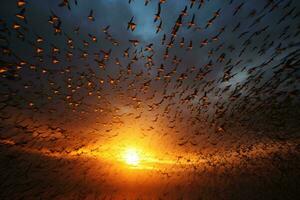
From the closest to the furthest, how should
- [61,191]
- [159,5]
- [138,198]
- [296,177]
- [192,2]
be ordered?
[192,2]
[159,5]
[296,177]
[138,198]
[61,191]

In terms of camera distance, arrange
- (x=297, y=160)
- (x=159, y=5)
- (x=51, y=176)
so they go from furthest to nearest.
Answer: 1. (x=51, y=176)
2. (x=297, y=160)
3. (x=159, y=5)

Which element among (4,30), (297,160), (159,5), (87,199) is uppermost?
(297,160)

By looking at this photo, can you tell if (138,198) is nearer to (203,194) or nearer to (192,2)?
(203,194)

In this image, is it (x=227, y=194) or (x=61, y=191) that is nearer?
(x=227, y=194)

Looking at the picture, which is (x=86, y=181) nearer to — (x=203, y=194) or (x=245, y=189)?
(x=203, y=194)

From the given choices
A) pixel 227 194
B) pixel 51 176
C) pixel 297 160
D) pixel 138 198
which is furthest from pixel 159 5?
pixel 51 176

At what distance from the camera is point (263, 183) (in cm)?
9000

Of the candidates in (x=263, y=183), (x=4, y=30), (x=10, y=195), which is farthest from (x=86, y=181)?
(x=4, y=30)

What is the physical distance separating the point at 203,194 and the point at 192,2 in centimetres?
10996

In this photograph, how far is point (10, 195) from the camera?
104000 mm

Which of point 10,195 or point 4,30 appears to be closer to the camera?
point 4,30

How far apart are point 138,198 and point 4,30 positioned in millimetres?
104342

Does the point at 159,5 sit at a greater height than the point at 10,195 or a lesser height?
greater

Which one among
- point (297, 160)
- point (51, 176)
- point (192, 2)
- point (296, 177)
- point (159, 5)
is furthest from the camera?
point (51, 176)
